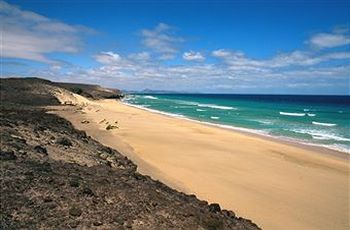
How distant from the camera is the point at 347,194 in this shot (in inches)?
504

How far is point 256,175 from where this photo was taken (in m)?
14.5

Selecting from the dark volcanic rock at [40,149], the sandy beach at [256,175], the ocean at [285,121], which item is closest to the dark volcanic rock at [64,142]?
the dark volcanic rock at [40,149]

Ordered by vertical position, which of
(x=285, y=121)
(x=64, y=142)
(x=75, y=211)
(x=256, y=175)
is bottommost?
(x=285, y=121)

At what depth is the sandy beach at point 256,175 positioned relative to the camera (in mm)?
10383

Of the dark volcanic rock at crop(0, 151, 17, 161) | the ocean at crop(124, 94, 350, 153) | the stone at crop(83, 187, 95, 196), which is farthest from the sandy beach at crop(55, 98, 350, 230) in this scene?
the ocean at crop(124, 94, 350, 153)

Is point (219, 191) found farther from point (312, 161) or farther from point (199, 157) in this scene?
point (312, 161)

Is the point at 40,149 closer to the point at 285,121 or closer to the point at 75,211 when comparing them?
the point at 75,211

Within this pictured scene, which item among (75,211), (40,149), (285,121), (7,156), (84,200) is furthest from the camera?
(285,121)

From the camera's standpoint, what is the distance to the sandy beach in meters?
10.4

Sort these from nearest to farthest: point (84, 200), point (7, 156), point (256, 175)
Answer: point (84, 200)
point (7, 156)
point (256, 175)

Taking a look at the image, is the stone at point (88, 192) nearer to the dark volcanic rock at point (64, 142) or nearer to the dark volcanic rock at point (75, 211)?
the dark volcanic rock at point (75, 211)

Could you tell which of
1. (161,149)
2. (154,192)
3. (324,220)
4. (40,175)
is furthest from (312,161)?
(40,175)

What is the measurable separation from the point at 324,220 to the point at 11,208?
25.2 ft

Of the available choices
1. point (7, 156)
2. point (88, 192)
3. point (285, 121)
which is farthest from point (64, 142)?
point (285, 121)
